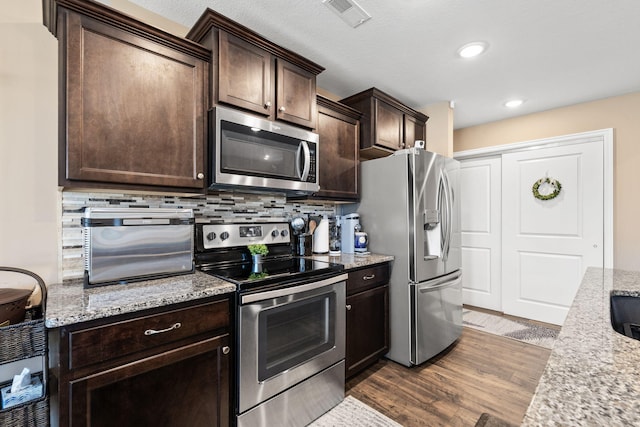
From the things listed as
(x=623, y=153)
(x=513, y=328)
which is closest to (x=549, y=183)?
(x=623, y=153)

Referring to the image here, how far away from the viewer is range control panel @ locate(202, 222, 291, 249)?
1.95 m

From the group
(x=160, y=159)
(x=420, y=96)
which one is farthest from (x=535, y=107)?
(x=160, y=159)

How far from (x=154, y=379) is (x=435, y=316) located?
209cm

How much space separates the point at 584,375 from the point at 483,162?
3.74m

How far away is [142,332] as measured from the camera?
120cm

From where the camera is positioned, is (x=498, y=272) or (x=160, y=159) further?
(x=498, y=272)

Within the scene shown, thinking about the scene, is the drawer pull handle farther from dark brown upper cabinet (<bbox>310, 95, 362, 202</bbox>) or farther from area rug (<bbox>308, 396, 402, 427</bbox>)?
dark brown upper cabinet (<bbox>310, 95, 362, 202</bbox>)

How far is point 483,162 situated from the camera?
3852 mm

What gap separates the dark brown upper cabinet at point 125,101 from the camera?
1.32 meters

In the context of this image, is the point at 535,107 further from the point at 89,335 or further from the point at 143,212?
the point at 89,335

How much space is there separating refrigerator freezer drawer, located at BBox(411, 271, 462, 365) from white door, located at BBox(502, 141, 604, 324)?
1.30 meters

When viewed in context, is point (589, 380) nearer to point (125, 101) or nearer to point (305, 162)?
point (305, 162)

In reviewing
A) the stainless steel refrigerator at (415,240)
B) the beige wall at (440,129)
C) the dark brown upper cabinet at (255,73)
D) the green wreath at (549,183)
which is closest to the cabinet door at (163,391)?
the dark brown upper cabinet at (255,73)

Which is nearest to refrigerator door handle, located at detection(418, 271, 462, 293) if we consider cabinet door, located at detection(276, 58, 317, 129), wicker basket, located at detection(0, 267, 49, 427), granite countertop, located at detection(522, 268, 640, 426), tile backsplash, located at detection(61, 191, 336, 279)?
tile backsplash, located at detection(61, 191, 336, 279)
